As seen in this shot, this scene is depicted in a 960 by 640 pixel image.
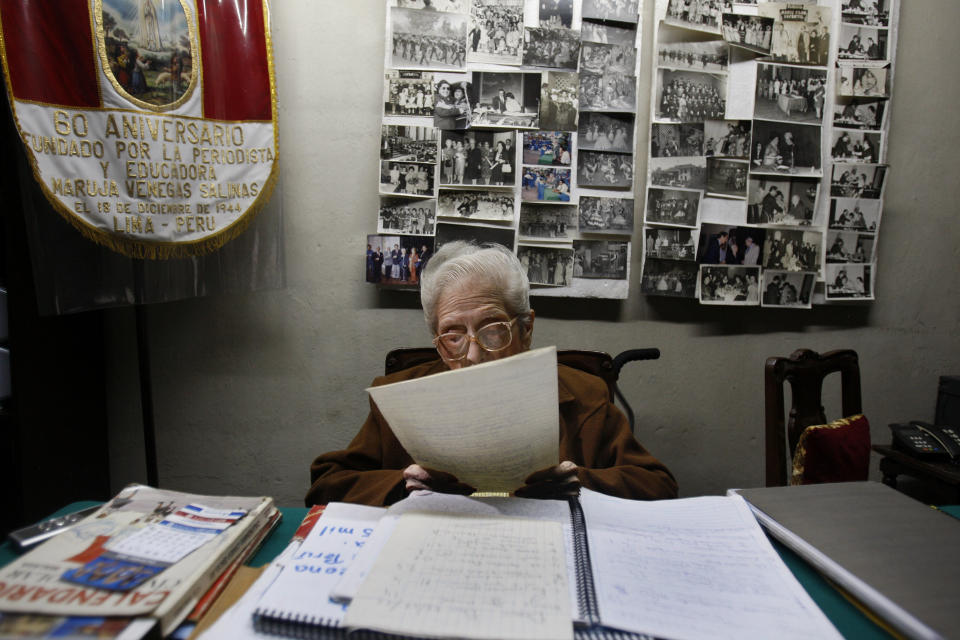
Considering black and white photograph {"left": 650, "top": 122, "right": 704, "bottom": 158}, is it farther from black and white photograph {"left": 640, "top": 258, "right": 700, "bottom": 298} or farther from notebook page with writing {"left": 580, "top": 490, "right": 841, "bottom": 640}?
notebook page with writing {"left": 580, "top": 490, "right": 841, "bottom": 640}

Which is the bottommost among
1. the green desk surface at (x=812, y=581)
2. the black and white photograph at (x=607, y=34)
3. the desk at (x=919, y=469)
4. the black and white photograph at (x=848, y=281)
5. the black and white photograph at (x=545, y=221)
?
the desk at (x=919, y=469)

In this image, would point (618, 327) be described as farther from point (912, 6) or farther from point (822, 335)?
point (912, 6)

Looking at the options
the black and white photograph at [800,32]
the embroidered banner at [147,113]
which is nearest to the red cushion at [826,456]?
the black and white photograph at [800,32]

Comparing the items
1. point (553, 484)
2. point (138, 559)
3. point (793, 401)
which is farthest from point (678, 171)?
point (138, 559)

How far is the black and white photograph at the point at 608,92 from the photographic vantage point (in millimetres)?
1879

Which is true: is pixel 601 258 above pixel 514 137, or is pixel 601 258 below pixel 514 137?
below

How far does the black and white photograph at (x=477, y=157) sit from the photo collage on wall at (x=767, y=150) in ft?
1.67

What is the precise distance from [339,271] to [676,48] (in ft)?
4.67

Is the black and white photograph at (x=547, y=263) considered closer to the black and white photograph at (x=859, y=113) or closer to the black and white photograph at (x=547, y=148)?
the black and white photograph at (x=547, y=148)

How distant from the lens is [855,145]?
1.96 meters

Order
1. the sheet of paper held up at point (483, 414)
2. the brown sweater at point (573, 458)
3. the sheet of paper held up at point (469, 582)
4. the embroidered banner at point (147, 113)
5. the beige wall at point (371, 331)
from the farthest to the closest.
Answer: the beige wall at point (371, 331) < the embroidered banner at point (147, 113) < the brown sweater at point (573, 458) < the sheet of paper held up at point (483, 414) < the sheet of paper held up at point (469, 582)

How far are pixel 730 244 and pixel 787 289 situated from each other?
28 centimetres

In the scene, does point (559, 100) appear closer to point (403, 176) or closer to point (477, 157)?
point (477, 157)

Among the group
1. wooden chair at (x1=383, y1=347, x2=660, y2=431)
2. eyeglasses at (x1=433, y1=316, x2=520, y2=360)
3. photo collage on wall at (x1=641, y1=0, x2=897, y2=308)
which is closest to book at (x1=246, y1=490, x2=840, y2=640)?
eyeglasses at (x1=433, y1=316, x2=520, y2=360)
